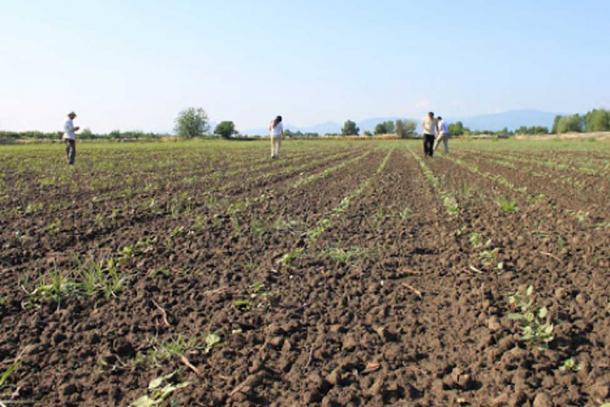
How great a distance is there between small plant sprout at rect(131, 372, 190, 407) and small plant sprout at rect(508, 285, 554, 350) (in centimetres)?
194

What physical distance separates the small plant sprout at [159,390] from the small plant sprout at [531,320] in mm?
1936

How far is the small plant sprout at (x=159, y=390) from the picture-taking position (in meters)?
2.43

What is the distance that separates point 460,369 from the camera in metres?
2.75

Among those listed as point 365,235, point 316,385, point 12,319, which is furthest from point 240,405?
point 365,235

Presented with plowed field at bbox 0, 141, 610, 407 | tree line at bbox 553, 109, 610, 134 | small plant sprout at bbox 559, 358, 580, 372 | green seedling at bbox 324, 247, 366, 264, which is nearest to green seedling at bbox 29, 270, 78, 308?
plowed field at bbox 0, 141, 610, 407

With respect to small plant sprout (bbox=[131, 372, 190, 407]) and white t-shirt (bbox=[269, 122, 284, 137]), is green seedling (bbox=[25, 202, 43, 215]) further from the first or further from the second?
white t-shirt (bbox=[269, 122, 284, 137])

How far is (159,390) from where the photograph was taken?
2.52 m

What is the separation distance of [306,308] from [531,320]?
4.78 ft

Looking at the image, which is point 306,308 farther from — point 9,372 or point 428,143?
point 428,143

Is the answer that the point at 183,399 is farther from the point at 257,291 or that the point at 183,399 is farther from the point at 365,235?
the point at 365,235

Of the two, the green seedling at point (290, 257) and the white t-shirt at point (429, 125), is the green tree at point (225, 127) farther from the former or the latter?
the green seedling at point (290, 257)

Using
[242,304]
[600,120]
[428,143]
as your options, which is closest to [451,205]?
[242,304]

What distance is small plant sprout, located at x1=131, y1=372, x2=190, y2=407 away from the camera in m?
2.43

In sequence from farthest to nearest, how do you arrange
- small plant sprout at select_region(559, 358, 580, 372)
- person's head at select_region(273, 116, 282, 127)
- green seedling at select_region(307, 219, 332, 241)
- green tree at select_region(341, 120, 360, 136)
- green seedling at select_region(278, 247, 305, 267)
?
green tree at select_region(341, 120, 360, 136), person's head at select_region(273, 116, 282, 127), green seedling at select_region(307, 219, 332, 241), green seedling at select_region(278, 247, 305, 267), small plant sprout at select_region(559, 358, 580, 372)
